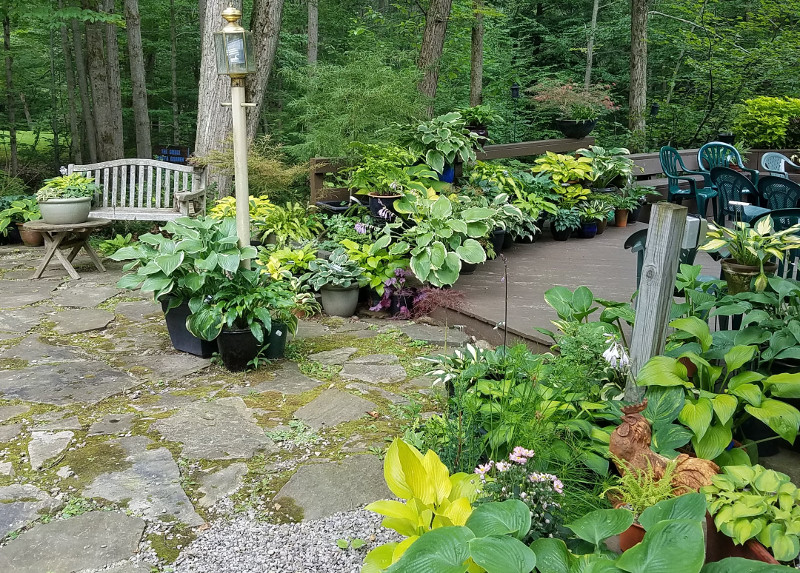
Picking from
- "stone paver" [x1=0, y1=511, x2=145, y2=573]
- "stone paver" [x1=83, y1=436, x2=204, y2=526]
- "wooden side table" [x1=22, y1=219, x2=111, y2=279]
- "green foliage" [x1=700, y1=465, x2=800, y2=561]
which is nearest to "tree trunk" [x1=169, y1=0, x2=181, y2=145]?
"wooden side table" [x1=22, y1=219, x2=111, y2=279]

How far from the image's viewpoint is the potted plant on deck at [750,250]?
102 inches

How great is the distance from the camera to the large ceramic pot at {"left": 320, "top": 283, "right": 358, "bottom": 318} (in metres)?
4.69

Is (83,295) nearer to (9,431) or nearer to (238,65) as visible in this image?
(9,431)

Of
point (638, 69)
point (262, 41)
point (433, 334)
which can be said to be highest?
point (638, 69)

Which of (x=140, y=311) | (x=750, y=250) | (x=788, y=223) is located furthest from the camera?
(x=140, y=311)

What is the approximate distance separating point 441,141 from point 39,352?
3.29m

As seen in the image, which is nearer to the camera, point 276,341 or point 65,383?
point 65,383

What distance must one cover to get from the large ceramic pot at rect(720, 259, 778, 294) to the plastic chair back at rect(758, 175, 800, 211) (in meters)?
2.11

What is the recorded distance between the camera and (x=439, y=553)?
147cm

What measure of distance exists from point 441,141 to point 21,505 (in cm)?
404

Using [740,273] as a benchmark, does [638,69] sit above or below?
above

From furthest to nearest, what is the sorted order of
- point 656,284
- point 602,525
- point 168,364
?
point 168,364 → point 656,284 → point 602,525

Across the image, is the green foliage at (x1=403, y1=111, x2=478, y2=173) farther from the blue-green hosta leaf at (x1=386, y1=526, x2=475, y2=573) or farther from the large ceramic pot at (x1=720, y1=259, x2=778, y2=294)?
the blue-green hosta leaf at (x1=386, y1=526, x2=475, y2=573)

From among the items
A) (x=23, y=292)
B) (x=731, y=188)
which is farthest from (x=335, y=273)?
(x=731, y=188)
